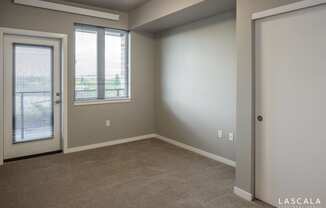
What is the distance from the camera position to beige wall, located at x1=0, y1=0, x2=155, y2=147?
3662mm

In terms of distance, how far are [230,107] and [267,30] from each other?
4.55 ft

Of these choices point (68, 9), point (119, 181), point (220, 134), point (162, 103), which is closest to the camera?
point (119, 181)

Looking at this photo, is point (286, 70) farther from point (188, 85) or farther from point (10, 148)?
point (10, 148)

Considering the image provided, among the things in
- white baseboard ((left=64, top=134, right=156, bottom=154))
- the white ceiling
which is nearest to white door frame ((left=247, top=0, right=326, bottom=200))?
the white ceiling

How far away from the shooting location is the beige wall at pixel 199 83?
3.50 meters

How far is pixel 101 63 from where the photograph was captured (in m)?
4.52

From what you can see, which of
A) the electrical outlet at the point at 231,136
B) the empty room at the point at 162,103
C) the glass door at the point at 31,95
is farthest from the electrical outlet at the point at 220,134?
the glass door at the point at 31,95

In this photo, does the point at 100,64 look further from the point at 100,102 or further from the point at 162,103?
the point at 162,103

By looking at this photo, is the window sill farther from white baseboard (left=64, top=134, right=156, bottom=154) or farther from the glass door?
white baseboard (left=64, top=134, right=156, bottom=154)

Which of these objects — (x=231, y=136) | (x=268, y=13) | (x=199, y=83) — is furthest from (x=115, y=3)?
(x=231, y=136)

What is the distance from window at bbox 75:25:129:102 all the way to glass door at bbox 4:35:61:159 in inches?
16.3

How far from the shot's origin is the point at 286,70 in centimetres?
222

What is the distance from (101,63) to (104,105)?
827 mm

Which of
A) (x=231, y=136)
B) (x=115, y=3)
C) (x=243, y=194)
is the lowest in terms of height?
(x=243, y=194)
